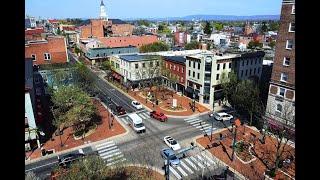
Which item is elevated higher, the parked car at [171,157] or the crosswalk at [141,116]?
the crosswalk at [141,116]

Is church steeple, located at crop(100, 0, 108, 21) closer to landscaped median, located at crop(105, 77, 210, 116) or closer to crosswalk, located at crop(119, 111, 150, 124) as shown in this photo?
landscaped median, located at crop(105, 77, 210, 116)

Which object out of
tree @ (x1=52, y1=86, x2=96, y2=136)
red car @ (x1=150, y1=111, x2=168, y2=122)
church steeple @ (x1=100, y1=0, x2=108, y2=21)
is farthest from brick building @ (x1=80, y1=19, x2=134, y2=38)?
red car @ (x1=150, y1=111, x2=168, y2=122)

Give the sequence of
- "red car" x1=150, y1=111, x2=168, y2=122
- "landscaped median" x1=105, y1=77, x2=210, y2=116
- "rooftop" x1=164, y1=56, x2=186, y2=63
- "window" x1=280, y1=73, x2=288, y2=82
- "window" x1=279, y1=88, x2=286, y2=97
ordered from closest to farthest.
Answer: "window" x1=280, y1=73, x2=288, y2=82 → "window" x1=279, y1=88, x2=286, y2=97 → "red car" x1=150, y1=111, x2=168, y2=122 → "landscaped median" x1=105, y1=77, x2=210, y2=116 → "rooftop" x1=164, y1=56, x2=186, y2=63

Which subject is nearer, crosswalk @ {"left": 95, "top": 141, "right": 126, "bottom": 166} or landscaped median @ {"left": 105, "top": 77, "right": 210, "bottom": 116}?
crosswalk @ {"left": 95, "top": 141, "right": 126, "bottom": 166}

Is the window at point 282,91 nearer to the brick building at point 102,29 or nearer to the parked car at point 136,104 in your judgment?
the parked car at point 136,104

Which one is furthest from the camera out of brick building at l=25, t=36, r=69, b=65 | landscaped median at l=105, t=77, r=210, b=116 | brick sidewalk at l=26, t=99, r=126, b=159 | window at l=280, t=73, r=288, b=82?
brick building at l=25, t=36, r=69, b=65

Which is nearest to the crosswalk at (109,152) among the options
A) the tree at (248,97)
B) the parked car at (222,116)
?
the parked car at (222,116)
